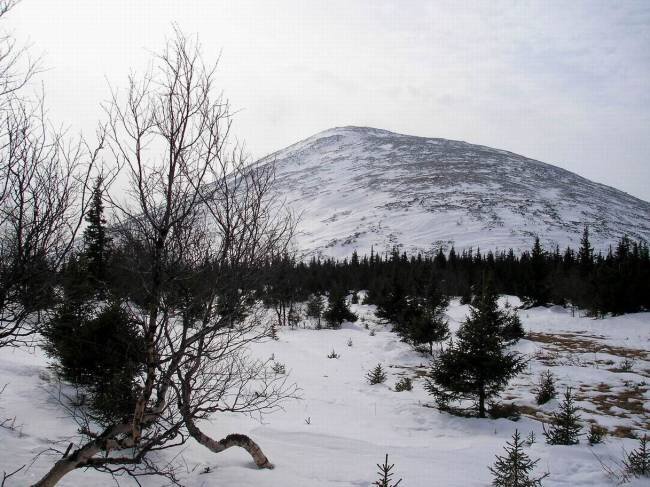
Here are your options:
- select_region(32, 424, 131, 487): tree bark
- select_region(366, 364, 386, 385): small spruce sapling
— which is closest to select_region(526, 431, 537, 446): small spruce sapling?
select_region(366, 364, 386, 385): small spruce sapling

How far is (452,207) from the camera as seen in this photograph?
131m

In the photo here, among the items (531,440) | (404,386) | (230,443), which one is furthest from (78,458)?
(404,386)

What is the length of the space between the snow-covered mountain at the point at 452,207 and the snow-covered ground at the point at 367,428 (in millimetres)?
66442

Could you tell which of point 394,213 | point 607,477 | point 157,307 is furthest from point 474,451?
point 394,213

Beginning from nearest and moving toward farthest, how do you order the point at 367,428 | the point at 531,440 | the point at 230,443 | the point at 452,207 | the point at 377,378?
the point at 230,443 < the point at 531,440 < the point at 367,428 < the point at 377,378 < the point at 452,207

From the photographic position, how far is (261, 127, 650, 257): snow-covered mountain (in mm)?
107938

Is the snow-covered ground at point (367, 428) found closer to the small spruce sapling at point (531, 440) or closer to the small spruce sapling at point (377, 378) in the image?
the small spruce sapling at point (531, 440)

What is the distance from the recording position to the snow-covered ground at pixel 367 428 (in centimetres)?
548

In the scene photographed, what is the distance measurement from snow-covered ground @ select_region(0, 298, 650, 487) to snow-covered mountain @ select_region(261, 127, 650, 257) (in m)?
66.4

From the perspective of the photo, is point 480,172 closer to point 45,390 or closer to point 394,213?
point 394,213

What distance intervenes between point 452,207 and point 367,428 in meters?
131

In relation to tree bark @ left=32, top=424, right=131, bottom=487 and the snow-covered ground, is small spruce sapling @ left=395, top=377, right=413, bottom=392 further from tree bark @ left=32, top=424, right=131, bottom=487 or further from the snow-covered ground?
tree bark @ left=32, top=424, right=131, bottom=487

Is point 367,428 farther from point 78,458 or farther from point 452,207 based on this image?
point 452,207

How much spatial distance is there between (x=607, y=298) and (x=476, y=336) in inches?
843
